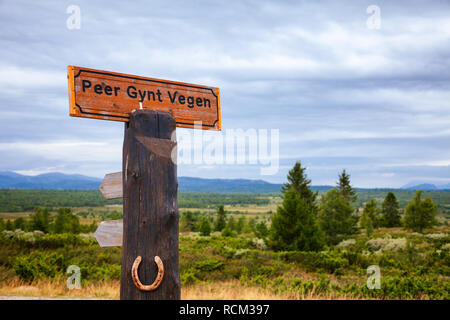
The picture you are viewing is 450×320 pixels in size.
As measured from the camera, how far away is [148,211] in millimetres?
2777

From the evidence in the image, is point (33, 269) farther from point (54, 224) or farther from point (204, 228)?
point (204, 228)

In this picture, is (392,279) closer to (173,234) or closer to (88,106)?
(173,234)

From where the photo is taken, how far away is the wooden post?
2750 mm

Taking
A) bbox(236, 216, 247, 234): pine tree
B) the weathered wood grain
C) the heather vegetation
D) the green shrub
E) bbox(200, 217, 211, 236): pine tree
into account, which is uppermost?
the weathered wood grain

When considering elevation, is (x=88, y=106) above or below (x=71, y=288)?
above

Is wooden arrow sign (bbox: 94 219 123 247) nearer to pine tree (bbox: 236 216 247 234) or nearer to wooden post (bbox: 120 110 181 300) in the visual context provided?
wooden post (bbox: 120 110 181 300)

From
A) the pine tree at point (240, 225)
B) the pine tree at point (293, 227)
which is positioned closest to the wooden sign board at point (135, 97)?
the pine tree at point (293, 227)

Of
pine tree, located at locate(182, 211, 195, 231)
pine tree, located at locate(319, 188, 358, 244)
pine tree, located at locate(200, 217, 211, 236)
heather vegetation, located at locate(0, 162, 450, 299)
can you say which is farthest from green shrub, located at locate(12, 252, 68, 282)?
pine tree, located at locate(182, 211, 195, 231)

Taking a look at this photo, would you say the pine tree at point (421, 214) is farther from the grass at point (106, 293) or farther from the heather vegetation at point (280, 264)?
the grass at point (106, 293)

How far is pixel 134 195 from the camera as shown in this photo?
2791 millimetres

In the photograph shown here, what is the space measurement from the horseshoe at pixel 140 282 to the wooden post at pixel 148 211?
34mm

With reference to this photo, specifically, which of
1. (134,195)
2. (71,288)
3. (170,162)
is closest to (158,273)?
(134,195)

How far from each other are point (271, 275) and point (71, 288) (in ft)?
20.4
